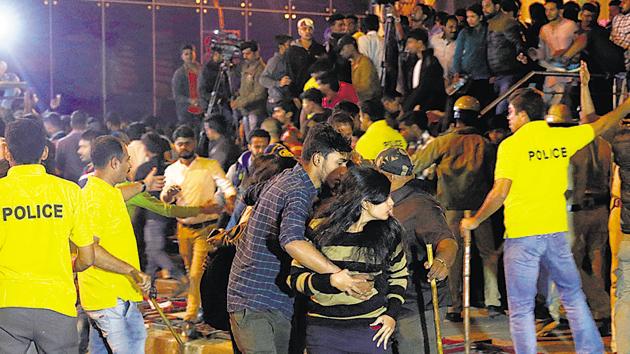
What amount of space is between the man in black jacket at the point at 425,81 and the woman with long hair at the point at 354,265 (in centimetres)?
785

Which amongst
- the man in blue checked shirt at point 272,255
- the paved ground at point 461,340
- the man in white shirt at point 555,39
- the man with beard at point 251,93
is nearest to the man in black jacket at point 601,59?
the man in white shirt at point 555,39

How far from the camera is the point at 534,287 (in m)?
8.30

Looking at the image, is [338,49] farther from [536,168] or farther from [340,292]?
[340,292]

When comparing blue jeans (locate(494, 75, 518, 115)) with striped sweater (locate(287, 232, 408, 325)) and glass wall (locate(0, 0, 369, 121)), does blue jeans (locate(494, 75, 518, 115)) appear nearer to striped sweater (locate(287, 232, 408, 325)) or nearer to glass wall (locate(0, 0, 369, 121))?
striped sweater (locate(287, 232, 408, 325))

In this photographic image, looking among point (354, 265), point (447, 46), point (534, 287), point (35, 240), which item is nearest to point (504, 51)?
point (447, 46)

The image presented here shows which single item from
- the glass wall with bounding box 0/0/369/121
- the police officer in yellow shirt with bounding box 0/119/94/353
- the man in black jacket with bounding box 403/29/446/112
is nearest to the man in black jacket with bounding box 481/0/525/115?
the man in black jacket with bounding box 403/29/446/112

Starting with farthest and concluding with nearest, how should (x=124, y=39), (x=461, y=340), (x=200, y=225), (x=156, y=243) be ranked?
1. (x=124, y=39)
2. (x=200, y=225)
3. (x=156, y=243)
4. (x=461, y=340)

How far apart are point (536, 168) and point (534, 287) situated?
88 cm

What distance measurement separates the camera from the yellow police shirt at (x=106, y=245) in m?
7.08

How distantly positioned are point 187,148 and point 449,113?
11.9ft

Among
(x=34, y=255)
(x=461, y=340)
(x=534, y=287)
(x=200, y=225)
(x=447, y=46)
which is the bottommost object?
(x=461, y=340)

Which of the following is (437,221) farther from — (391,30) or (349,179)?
(391,30)

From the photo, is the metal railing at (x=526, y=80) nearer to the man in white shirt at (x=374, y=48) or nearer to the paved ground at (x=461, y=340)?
the man in white shirt at (x=374, y=48)

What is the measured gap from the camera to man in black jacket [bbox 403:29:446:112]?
44.7 feet
